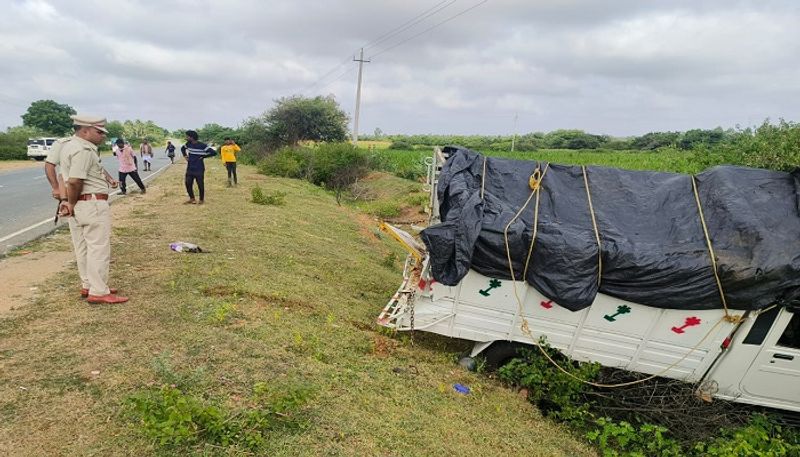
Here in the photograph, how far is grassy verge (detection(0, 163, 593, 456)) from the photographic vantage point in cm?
276

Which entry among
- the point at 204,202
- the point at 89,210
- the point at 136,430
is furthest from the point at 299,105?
the point at 136,430

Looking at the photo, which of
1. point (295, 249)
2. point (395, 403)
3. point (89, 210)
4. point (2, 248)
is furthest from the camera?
point (295, 249)

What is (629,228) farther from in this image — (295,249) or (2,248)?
(2,248)

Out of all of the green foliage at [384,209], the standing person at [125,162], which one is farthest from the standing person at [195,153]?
the green foliage at [384,209]

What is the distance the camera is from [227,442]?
8.91ft

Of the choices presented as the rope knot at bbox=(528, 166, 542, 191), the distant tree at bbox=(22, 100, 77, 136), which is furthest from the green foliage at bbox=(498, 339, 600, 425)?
the distant tree at bbox=(22, 100, 77, 136)

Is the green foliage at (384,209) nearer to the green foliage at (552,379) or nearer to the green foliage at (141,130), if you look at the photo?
the green foliage at (552,379)

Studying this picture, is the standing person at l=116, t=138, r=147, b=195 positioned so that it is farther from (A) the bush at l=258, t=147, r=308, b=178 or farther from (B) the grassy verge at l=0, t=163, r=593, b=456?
(A) the bush at l=258, t=147, r=308, b=178

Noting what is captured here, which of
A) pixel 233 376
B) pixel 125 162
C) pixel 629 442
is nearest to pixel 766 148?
pixel 629 442

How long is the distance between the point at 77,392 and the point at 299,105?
1200 inches

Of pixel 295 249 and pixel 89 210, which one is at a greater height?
pixel 89 210

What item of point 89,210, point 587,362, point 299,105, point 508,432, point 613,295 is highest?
point 299,105

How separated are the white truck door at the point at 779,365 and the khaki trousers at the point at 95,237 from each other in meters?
6.45

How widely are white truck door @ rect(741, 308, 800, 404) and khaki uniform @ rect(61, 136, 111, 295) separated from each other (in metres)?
6.46
